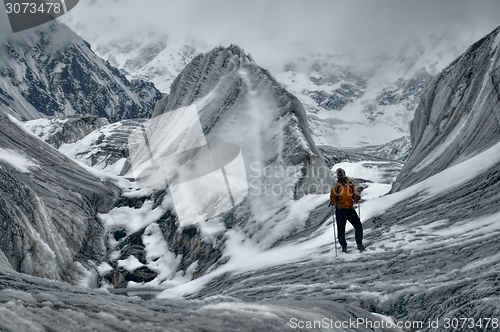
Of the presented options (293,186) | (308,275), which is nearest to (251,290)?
(308,275)

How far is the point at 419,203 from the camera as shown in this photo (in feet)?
31.3

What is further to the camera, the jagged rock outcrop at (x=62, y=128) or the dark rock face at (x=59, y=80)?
the dark rock face at (x=59, y=80)

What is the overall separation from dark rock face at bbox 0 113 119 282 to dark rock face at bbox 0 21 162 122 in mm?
140292

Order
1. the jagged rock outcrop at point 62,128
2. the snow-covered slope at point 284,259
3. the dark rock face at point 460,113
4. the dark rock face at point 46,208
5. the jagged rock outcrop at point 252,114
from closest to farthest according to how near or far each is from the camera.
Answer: the snow-covered slope at point 284,259 → the dark rock face at point 46,208 → the dark rock face at point 460,113 → the jagged rock outcrop at point 252,114 → the jagged rock outcrop at point 62,128

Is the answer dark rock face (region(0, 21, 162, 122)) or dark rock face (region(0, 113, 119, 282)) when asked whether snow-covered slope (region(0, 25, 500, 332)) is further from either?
dark rock face (region(0, 21, 162, 122))

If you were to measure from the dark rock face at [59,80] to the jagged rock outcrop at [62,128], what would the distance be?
7982 centimetres

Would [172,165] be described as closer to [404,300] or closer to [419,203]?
[419,203]

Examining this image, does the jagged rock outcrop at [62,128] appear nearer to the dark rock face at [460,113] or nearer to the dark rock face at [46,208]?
the dark rock face at [46,208]

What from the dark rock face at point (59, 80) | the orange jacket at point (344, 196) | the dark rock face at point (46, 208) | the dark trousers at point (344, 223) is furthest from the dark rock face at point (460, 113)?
the dark rock face at point (59, 80)

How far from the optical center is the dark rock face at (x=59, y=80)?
151 metres

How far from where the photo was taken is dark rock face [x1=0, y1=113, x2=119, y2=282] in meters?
9.98

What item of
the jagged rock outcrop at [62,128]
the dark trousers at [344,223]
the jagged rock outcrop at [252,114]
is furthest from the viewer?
the jagged rock outcrop at [62,128]

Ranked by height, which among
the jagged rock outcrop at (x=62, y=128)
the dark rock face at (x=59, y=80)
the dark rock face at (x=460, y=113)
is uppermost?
the dark rock face at (x=59, y=80)

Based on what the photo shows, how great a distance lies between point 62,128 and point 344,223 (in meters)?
70.2
